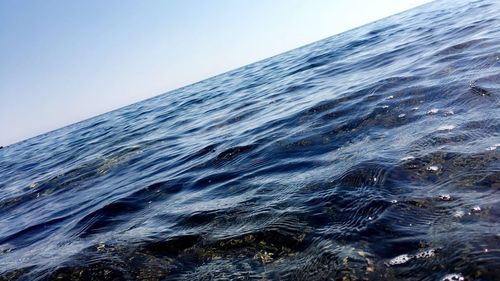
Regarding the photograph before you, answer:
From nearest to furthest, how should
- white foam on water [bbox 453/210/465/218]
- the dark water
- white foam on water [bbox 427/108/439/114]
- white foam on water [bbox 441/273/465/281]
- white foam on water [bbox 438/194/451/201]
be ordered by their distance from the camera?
white foam on water [bbox 441/273/465/281]
the dark water
white foam on water [bbox 453/210/465/218]
white foam on water [bbox 438/194/451/201]
white foam on water [bbox 427/108/439/114]

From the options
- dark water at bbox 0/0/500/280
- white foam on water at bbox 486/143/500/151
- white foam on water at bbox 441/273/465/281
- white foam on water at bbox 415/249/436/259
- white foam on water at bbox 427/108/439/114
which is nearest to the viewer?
white foam on water at bbox 441/273/465/281

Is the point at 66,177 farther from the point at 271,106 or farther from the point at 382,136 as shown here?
the point at 382,136

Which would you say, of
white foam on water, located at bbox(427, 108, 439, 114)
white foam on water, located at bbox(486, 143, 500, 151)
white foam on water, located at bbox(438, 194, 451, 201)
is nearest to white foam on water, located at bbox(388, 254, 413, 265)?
white foam on water, located at bbox(438, 194, 451, 201)

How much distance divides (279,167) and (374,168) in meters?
1.87

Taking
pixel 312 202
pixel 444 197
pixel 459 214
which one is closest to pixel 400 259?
pixel 459 214

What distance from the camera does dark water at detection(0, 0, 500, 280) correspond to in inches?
131

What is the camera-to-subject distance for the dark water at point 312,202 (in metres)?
3.32

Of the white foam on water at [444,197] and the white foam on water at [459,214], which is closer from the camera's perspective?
the white foam on water at [459,214]

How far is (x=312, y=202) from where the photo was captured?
4570 millimetres

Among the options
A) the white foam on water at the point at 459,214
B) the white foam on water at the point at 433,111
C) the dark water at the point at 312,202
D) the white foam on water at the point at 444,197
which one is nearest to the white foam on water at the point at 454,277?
the dark water at the point at 312,202

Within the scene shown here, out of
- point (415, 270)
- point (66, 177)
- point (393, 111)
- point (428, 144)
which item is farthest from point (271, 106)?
point (415, 270)

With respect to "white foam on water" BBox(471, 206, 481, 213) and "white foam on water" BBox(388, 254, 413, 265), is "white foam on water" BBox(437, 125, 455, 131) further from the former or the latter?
"white foam on water" BBox(388, 254, 413, 265)

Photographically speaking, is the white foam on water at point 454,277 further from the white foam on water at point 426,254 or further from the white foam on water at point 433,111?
the white foam on water at point 433,111

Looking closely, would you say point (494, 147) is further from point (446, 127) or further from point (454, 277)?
point (454, 277)
